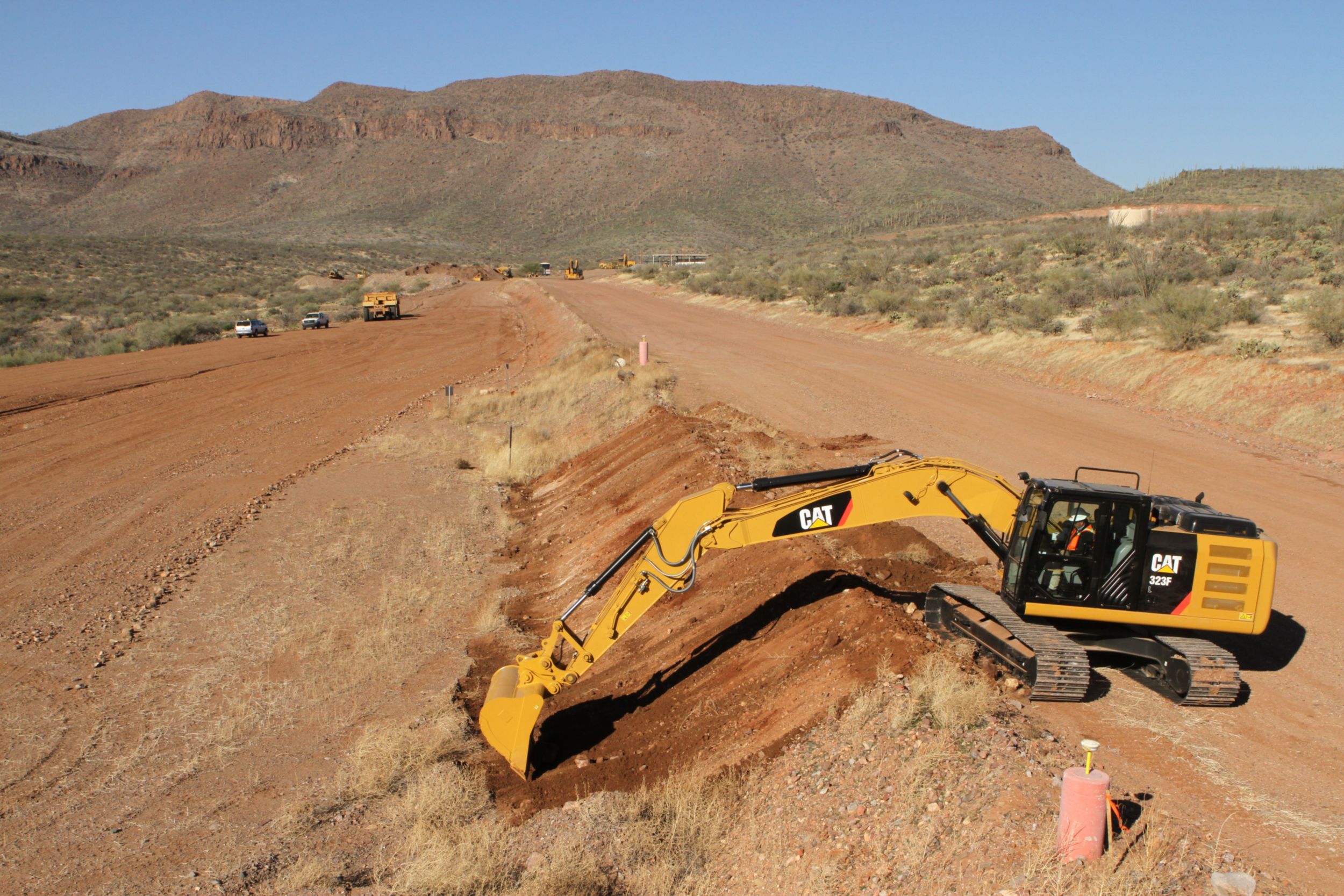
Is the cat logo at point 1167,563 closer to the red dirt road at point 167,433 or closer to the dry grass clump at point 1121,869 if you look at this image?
the dry grass clump at point 1121,869

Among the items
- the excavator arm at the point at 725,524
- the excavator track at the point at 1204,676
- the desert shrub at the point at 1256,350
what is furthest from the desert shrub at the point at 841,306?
the excavator track at the point at 1204,676

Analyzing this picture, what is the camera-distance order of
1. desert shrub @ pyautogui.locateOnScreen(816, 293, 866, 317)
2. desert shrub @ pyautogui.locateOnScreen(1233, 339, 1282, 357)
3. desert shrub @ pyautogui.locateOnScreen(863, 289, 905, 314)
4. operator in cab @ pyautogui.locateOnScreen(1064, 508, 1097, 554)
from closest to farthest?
1. operator in cab @ pyautogui.locateOnScreen(1064, 508, 1097, 554)
2. desert shrub @ pyautogui.locateOnScreen(1233, 339, 1282, 357)
3. desert shrub @ pyautogui.locateOnScreen(863, 289, 905, 314)
4. desert shrub @ pyautogui.locateOnScreen(816, 293, 866, 317)

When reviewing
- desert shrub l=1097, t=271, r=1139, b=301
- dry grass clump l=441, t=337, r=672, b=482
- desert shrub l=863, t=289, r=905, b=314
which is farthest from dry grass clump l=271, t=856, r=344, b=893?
desert shrub l=863, t=289, r=905, b=314

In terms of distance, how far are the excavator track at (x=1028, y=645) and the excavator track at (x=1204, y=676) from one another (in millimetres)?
681

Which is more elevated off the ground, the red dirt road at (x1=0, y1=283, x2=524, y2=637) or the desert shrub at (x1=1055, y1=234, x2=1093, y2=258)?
the desert shrub at (x1=1055, y1=234, x2=1093, y2=258)

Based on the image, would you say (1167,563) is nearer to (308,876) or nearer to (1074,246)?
(308,876)

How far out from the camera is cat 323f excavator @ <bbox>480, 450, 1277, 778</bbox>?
780 cm

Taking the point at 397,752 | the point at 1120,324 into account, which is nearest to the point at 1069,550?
the point at 397,752

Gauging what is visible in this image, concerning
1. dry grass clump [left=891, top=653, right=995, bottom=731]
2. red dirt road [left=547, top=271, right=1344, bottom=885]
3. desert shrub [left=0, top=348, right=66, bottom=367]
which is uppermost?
dry grass clump [left=891, top=653, right=995, bottom=731]

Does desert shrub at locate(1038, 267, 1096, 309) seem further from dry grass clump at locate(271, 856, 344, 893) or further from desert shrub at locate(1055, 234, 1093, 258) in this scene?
dry grass clump at locate(271, 856, 344, 893)

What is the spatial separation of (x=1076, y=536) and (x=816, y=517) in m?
2.12

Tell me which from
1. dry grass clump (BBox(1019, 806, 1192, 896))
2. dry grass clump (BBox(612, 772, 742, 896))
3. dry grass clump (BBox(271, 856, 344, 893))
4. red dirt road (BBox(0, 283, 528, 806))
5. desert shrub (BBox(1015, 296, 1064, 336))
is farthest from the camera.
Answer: desert shrub (BBox(1015, 296, 1064, 336))

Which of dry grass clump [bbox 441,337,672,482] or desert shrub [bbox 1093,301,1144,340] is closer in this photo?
dry grass clump [bbox 441,337,672,482]

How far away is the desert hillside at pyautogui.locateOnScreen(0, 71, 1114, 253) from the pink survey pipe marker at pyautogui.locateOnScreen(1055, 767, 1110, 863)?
11269cm
